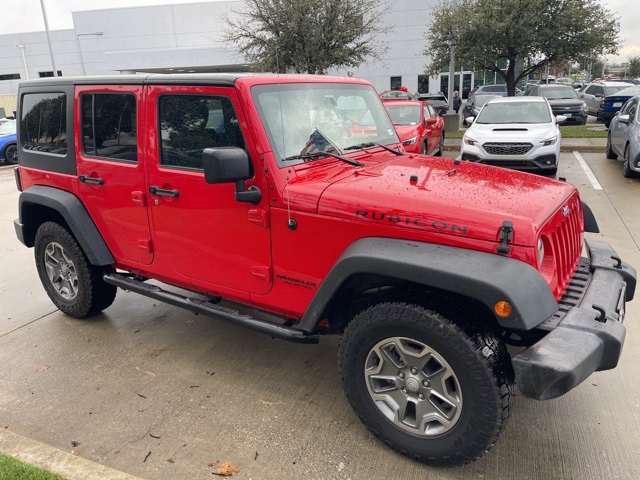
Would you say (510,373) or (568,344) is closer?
(568,344)

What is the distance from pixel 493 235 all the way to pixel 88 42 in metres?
57.1

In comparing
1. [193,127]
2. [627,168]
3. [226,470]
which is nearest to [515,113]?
[627,168]

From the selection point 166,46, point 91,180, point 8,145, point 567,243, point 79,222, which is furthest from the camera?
point 166,46

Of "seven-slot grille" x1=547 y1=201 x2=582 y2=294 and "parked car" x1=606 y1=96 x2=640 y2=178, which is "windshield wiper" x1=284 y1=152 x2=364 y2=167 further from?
"parked car" x1=606 y1=96 x2=640 y2=178

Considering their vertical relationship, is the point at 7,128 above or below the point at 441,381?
above

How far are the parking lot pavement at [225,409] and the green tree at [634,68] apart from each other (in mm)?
96653

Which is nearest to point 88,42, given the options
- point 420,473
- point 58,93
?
point 58,93

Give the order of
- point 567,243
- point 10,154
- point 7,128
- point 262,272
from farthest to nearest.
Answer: point 7,128
point 10,154
point 262,272
point 567,243

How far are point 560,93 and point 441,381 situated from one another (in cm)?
2026

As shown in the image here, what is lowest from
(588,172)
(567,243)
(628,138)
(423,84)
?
(588,172)

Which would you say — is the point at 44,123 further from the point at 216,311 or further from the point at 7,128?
the point at 7,128

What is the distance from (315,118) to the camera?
326 cm

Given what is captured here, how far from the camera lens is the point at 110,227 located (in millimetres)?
3912

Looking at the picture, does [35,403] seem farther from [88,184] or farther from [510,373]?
[510,373]
